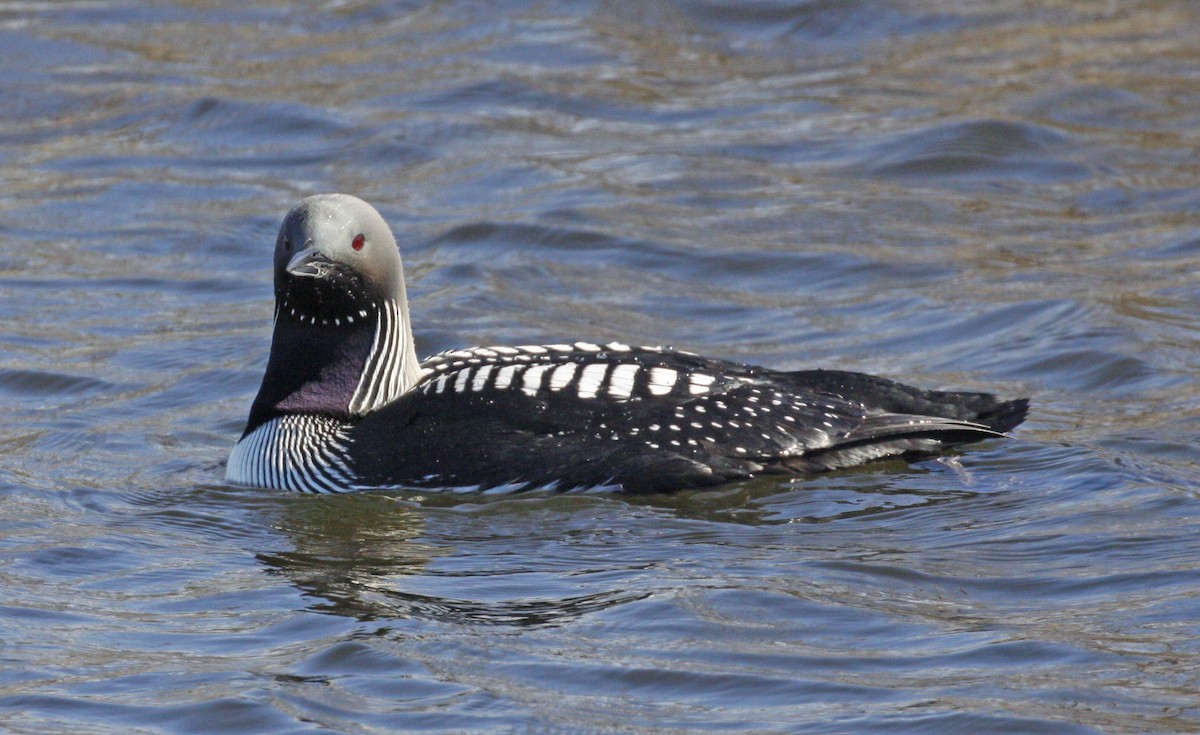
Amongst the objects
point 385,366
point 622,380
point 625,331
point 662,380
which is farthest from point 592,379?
point 625,331

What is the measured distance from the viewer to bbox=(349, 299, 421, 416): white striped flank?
6.35 m

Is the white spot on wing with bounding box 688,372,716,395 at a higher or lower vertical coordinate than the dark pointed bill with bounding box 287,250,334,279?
lower

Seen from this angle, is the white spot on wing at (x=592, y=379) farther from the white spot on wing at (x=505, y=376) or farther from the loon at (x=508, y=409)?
the white spot on wing at (x=505, y=376)

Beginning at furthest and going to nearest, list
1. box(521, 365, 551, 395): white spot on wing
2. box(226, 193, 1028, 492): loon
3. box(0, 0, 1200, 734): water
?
box(521, 365, 551, 395): white spot on wing
box(226, 193, 1028, 492): loon
box(0, 0, 1200, 734): water

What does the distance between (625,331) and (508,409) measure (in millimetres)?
2568

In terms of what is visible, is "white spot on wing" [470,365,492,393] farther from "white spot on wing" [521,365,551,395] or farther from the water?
the water

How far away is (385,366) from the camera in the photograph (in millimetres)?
6359

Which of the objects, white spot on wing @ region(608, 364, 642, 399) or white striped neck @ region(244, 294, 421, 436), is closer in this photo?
white spot on wing @ region(608, 364, 642, 399)

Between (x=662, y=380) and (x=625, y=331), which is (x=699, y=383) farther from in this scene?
(x=625, y=331)

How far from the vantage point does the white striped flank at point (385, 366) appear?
20.8ft

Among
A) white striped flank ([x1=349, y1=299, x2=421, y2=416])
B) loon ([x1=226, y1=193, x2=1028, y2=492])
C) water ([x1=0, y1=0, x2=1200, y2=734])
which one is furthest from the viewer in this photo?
white striped flank ([x1=349, y1=299, x2=421, y2=416])

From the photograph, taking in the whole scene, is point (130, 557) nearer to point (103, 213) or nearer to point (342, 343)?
point (342, 343)

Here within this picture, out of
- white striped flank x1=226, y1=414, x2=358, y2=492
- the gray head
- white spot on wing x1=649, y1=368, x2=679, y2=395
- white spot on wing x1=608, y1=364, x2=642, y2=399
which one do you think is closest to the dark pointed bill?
the gray head

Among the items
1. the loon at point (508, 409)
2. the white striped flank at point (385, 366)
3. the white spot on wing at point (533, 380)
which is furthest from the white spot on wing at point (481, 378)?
the white striped flank at point (385, 366)
